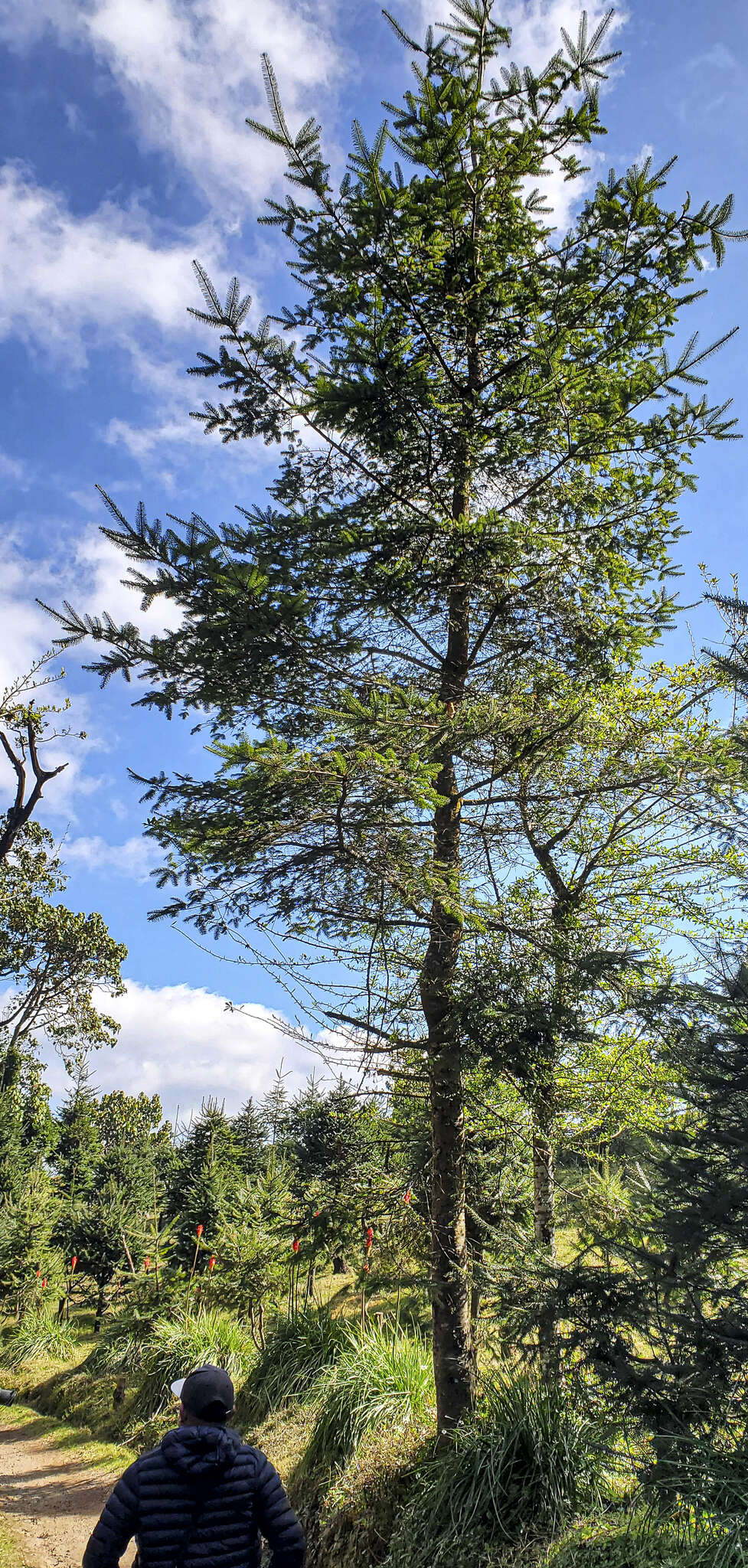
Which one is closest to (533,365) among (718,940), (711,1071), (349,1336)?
(718,940)

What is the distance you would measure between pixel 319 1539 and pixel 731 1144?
4.53 m

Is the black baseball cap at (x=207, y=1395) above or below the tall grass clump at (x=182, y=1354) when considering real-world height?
above

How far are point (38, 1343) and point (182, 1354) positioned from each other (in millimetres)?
6733

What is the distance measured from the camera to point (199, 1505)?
3240 mm

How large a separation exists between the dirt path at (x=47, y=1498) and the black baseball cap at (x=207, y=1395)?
18.5ft

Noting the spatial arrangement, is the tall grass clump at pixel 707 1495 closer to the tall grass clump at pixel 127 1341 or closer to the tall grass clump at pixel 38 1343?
the tall grass clump at pixel 127 1341

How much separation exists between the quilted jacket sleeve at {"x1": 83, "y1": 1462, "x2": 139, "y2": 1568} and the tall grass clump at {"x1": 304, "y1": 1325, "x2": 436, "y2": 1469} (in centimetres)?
373

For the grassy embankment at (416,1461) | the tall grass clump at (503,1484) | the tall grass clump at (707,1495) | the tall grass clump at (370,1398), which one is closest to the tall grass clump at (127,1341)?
the grassy embankment at (416,1461)

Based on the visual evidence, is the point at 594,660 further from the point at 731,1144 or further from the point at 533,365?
the point at 731,1144

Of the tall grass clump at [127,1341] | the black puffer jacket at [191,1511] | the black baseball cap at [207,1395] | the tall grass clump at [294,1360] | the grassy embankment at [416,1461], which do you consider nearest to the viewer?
the black puffer jacket at [191,1511]

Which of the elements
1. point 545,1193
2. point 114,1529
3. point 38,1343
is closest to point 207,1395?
point 114,1529

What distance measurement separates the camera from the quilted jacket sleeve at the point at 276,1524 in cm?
332

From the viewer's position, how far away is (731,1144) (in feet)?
12.9

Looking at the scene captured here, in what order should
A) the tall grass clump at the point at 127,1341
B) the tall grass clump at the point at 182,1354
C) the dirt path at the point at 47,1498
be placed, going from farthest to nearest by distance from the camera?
the tall grass clump at the point at 127,1341 → the tall grass clump at the point at 182,1354 → the dirt path at the point at 47,1498
